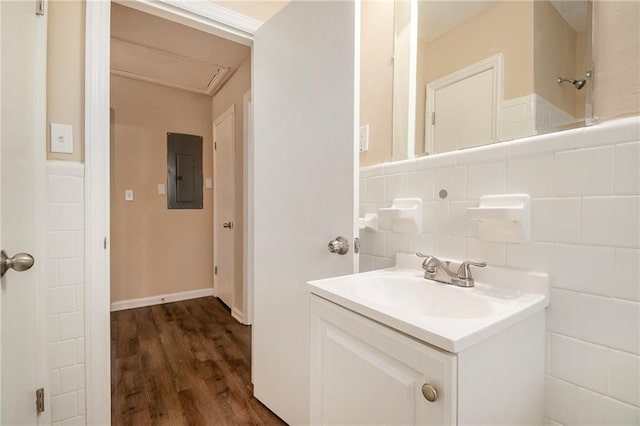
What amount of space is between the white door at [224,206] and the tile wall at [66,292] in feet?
5.27

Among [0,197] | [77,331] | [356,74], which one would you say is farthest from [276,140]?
[77,331]

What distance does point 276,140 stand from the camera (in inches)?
57.3

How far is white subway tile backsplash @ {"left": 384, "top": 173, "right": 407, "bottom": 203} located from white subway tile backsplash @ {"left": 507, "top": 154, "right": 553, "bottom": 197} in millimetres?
367

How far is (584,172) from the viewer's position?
0.71 meters

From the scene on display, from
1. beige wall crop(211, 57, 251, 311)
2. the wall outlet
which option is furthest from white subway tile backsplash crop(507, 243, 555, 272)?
beige wall crop(211, 57, 251, 311)

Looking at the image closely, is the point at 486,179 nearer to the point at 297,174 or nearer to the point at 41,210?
the point at 297,174

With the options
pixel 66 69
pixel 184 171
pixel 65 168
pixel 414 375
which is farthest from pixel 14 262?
pixel 184 171

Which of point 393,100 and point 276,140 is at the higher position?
point 393,100

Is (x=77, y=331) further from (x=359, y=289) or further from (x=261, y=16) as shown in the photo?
(x=261, y=16)

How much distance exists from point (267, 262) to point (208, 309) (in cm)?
183

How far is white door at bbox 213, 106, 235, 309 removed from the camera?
2.87 m

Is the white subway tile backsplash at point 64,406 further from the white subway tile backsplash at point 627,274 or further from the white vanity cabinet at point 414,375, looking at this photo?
the white subway tile backsplash at point 627,274

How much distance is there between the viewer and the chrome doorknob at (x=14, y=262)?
0.71 m

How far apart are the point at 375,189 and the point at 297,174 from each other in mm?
354
